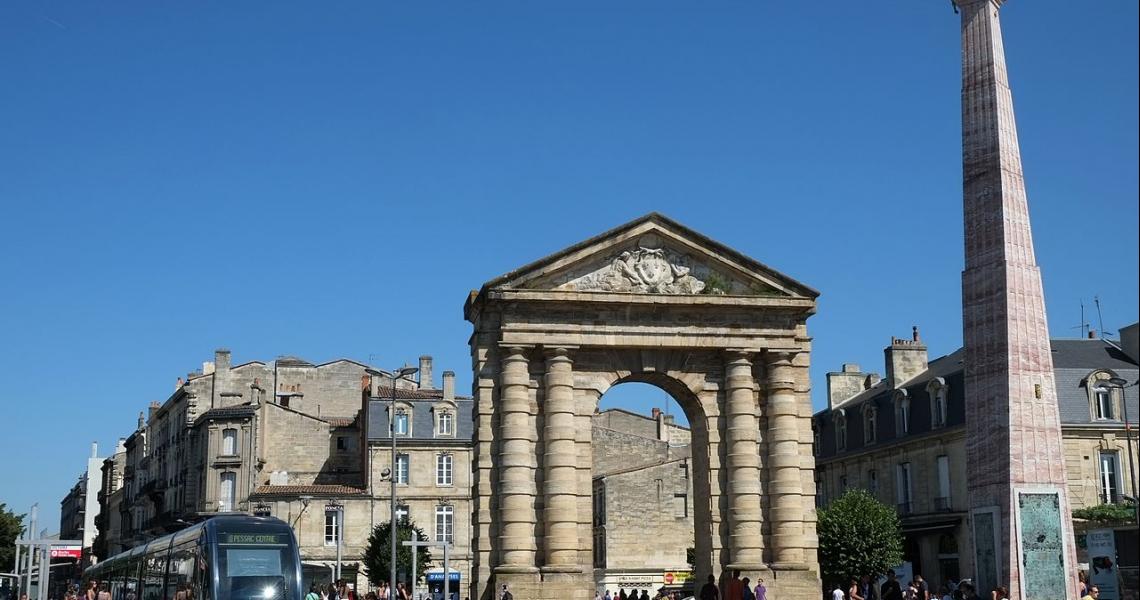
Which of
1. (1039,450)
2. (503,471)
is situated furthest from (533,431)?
(1039,450)

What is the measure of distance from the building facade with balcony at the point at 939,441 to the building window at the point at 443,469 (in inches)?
693

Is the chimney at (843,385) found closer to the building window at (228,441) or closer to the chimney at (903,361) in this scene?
the chimney at (903,361)

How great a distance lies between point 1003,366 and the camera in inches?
1128

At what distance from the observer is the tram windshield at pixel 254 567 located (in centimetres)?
2588

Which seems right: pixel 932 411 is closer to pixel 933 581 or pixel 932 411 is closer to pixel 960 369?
pixel 960 369

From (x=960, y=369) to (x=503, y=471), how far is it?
76.3 ft

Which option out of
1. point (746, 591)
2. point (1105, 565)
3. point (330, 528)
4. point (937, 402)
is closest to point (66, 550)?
point (330, 528)

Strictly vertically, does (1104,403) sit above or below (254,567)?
above

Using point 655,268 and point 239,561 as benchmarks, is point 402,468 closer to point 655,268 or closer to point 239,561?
point 655,268

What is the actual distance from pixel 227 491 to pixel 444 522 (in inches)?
465

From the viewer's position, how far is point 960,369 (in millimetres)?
48781

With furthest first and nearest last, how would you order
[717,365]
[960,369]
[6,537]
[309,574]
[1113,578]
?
[6,537]
[309,574]
[960,369]
[717,365]
[1113,578]

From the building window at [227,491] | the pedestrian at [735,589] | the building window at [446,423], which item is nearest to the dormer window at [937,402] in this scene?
the pedestrian at [735,589]

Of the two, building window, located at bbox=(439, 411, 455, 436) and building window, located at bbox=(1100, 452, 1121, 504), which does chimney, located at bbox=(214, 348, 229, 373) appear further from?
building window, located at bbox=(1100, 452, 1121, 504)
